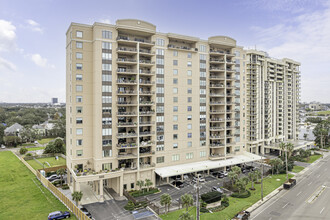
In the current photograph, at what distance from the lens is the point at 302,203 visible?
47812mm

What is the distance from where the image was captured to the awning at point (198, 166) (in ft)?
184

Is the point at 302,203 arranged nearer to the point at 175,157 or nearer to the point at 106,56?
the point at 175,157

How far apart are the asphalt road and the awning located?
51.9 feet

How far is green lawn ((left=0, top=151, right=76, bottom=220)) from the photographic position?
4284cm

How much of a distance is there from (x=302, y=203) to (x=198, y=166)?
25285mm

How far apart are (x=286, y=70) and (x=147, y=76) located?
264ft

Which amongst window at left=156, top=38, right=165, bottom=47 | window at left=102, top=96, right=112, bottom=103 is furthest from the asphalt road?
window at left=156, top=38, right=165, bottom=47

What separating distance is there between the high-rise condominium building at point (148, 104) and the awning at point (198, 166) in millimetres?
282

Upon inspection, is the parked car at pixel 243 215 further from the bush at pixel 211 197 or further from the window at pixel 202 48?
the window at pixel 202 48

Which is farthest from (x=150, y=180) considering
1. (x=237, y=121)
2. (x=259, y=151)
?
(x=259, y=151)

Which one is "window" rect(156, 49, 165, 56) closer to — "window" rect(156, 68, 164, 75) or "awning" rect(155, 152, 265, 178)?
"window" rect(156, 68, 164, 75)

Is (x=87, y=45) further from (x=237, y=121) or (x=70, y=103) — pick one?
(x=237, y=121)

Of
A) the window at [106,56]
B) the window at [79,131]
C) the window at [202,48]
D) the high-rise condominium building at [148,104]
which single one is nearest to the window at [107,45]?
Answer: the high-rise condominium building at [148,104]

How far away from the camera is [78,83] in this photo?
51.2 meters
